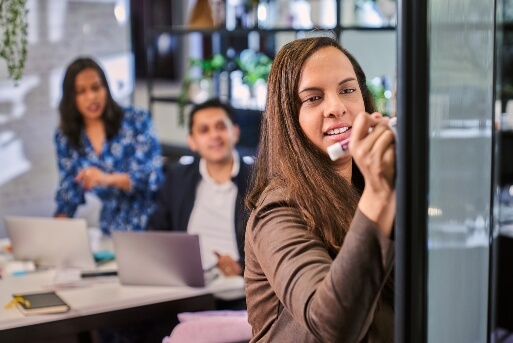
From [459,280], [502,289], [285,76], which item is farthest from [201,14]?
[459,280]

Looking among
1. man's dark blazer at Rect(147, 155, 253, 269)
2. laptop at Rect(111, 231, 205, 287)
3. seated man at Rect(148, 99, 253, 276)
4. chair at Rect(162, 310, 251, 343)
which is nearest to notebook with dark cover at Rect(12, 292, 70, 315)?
laptop at Rect(111, 231, 205, 287)

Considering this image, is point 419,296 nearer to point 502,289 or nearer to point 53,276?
point 53,276

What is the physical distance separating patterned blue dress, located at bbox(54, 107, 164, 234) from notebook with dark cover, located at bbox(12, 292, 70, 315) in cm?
123

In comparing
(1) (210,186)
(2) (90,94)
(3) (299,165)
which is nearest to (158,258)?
(1) (210,186)

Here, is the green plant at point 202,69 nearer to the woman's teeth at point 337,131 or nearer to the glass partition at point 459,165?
the woman's teeth at point 337,131

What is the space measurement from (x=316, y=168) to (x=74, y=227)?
6.79 ft

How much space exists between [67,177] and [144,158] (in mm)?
433

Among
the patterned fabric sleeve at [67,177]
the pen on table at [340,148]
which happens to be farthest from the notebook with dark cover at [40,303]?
the pen on table at [340,148]

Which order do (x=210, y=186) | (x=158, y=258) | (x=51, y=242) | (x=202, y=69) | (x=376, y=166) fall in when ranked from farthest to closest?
(x=202, y=69) → (x=210, y=186) → (x=51, y=242) → (x=158, y=258) → (x=376, y=166)

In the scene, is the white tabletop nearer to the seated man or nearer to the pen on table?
the seated man

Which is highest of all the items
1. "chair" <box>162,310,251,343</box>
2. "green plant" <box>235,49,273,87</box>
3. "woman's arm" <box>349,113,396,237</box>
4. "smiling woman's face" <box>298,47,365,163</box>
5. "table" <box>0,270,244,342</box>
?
"green plant" <box>235,49,273,87</box>

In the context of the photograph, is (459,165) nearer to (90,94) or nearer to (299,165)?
(299,165)

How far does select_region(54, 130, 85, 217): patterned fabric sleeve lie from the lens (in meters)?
4.62

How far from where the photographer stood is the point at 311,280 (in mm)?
1362
